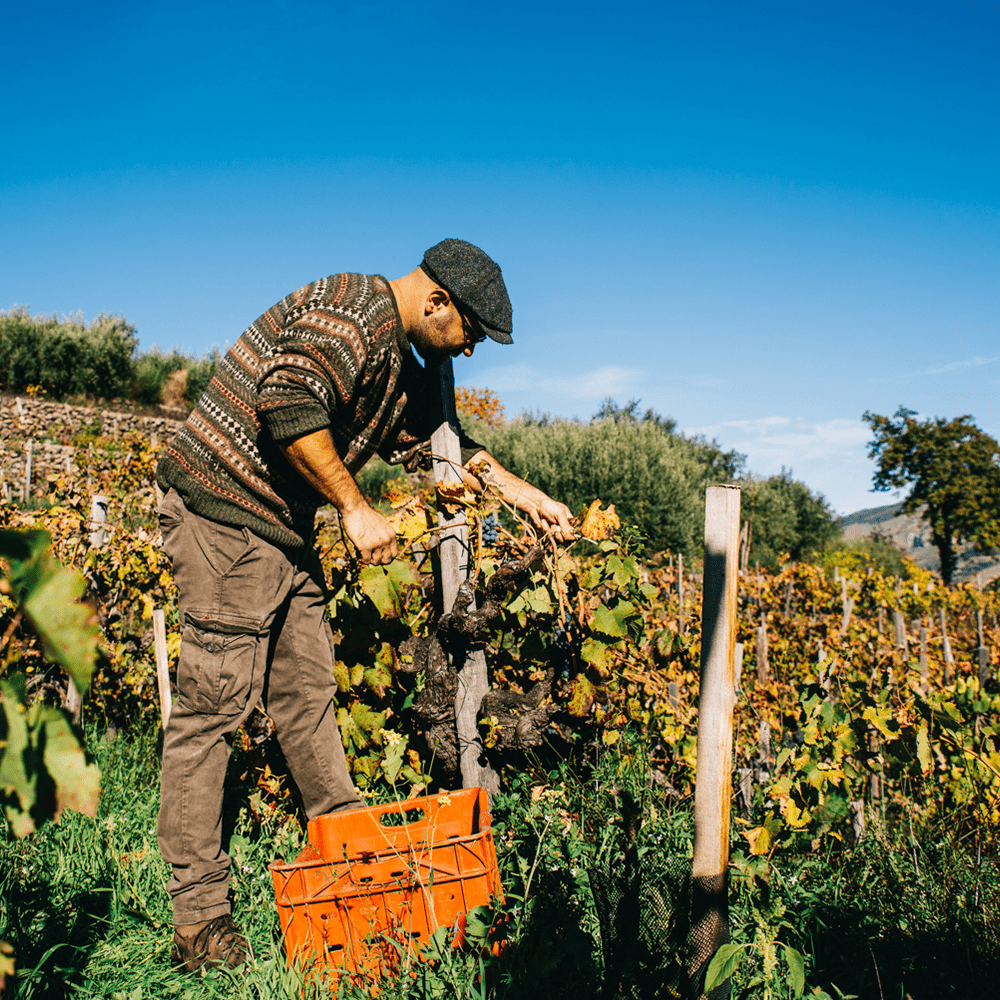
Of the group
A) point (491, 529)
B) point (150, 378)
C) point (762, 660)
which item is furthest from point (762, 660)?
point (150, 378)

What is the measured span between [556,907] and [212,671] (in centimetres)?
109

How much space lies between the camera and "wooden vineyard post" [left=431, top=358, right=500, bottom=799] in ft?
7.57

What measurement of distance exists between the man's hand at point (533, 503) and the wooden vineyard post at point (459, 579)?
0.10 metres

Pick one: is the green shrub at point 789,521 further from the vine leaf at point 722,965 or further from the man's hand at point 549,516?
the vine leaf at point 722,965

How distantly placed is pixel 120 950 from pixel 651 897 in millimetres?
1413

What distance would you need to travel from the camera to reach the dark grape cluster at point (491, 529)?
7.84ft

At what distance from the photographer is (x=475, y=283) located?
199 centimetres

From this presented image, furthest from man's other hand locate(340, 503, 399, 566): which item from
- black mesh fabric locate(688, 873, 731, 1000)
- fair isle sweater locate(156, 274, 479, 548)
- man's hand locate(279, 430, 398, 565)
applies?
black mesh fabric locate(688, 873, 731, 1000)

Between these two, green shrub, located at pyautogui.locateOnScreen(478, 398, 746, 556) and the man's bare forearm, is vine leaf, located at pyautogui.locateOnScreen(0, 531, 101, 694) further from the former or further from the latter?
green shrub, located at pyautogui.locateOnScreen(478, 398, 746, 556)

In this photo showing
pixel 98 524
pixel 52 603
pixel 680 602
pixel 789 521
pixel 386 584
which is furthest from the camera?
pixel 789 521

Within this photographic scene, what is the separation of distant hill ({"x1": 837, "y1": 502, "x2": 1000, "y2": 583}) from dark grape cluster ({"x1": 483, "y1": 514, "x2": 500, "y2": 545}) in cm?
836

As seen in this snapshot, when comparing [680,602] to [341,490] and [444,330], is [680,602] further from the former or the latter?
[341,490]

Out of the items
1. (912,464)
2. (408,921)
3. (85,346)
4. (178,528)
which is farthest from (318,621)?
(912,464)

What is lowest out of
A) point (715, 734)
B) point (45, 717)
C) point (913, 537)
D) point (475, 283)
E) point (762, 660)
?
point (762, 660)
